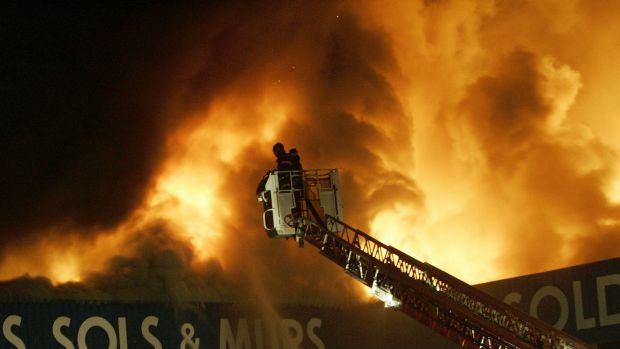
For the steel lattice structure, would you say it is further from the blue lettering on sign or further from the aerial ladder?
the blue lettering on sign

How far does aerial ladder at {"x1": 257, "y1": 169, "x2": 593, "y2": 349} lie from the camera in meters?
20.0

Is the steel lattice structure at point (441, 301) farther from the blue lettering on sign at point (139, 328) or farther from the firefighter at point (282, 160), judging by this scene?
the blue lettering on sign at point (139, 328)

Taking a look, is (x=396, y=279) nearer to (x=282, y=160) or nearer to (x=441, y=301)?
(x=441, y=301)

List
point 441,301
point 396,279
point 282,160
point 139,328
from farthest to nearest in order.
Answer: point 139,328, point 282,160, point 396,279, point 441,301

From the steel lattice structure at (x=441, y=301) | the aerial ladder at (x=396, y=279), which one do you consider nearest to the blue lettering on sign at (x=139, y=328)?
the aerial ladder at (x=396, y=279)

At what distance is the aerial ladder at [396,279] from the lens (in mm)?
19969

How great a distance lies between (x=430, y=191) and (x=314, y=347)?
783 centimetres

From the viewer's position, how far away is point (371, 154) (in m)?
38.8

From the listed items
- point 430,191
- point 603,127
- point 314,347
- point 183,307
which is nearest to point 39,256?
point 183,307

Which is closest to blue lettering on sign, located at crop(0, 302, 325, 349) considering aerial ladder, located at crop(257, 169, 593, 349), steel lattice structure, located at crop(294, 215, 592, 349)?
aerial ladder, located at crop(257, 169, 593, 349)

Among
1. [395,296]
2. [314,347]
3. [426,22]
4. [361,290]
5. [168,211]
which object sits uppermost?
[426,22]

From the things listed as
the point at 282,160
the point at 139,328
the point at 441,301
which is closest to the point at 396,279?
the point at 441,301

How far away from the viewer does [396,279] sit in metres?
20.7

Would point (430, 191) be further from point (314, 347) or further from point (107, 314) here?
point (107, 314)
